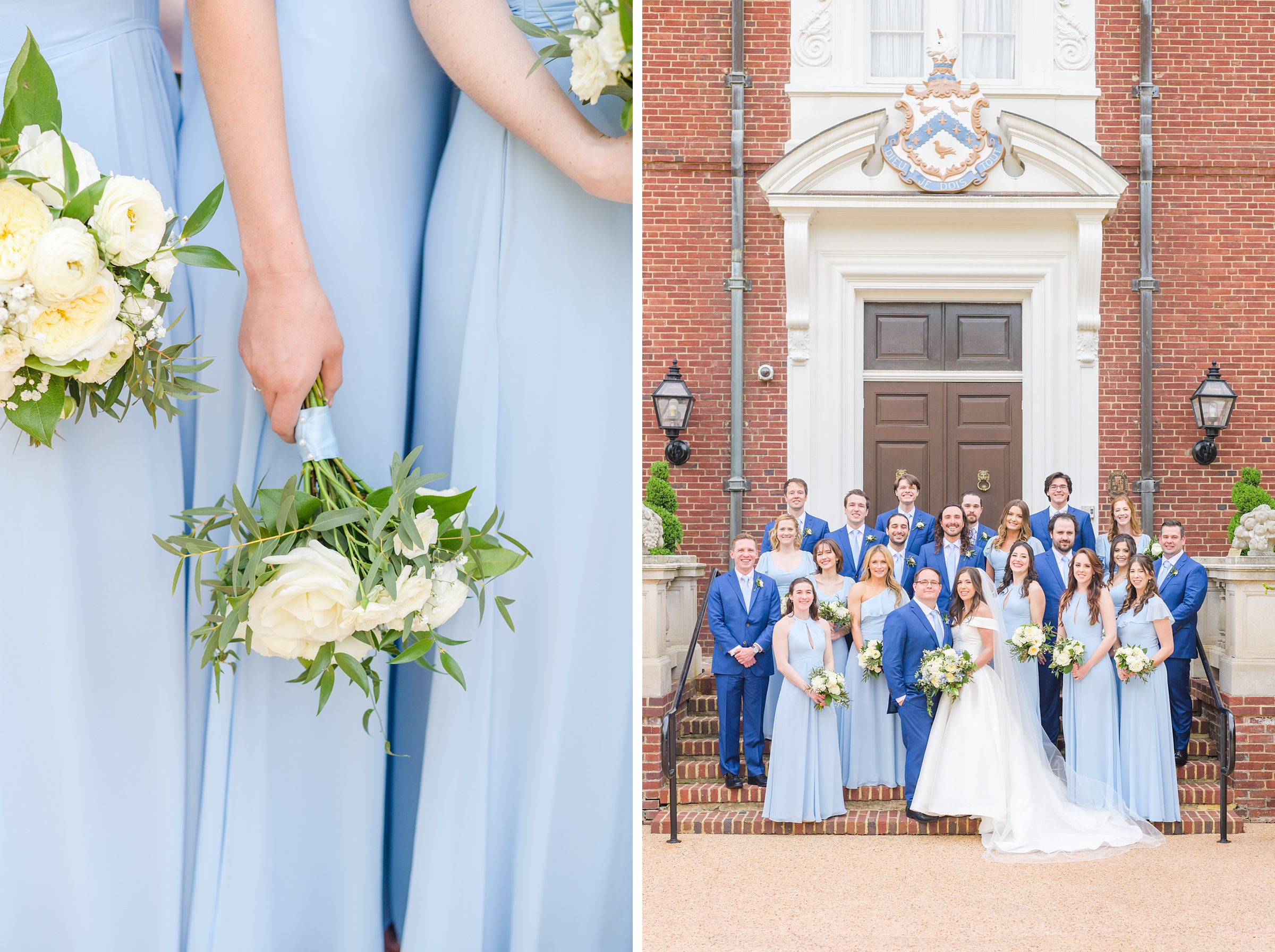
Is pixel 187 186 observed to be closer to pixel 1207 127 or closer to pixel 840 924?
pixel 840 924

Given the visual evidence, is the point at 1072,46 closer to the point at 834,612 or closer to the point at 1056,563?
the point at 1056,563

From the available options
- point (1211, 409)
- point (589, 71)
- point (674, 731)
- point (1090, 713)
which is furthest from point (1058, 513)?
point (589, 71)

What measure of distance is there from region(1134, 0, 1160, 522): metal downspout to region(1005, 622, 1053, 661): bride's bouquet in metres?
0.59

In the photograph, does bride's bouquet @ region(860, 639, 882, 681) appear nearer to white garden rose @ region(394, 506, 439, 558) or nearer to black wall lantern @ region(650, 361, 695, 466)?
black wall lantern @ region(650, 361, 695, 466)

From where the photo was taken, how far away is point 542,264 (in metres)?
1.11

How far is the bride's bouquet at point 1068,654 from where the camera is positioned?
Result: 383 centimetres

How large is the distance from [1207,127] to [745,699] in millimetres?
2785

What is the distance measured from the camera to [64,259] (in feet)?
2.62

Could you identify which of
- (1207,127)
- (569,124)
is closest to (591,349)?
(569,124)

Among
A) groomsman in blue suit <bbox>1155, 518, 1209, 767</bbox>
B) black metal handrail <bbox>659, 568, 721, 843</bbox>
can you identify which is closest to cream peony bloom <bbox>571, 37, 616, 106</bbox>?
black metal handrail <bbox>659, 568, 721, 843</bbox>

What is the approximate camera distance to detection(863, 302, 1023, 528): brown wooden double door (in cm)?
389

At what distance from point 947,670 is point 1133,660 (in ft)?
2.44

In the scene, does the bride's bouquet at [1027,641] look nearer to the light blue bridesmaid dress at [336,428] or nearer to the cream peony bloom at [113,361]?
the light blue bridesmaid dress at [336,428]

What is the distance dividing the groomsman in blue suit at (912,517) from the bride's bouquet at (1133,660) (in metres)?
0.84
